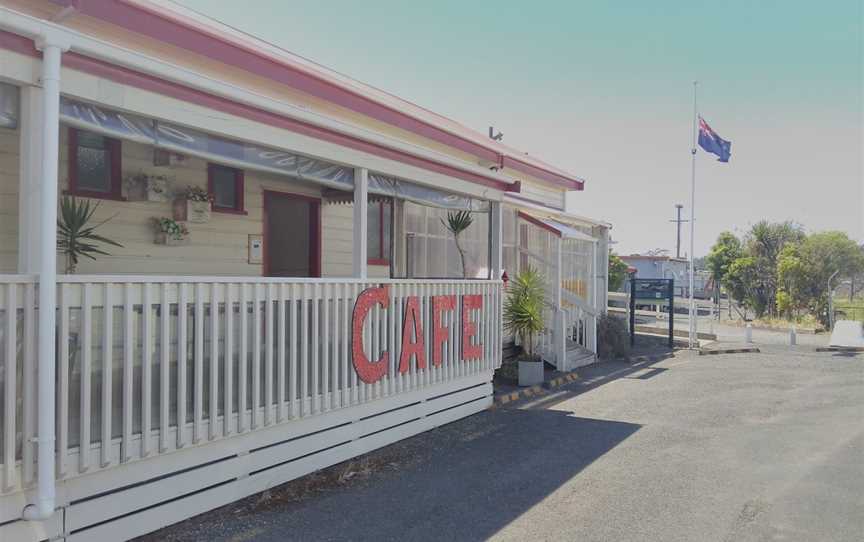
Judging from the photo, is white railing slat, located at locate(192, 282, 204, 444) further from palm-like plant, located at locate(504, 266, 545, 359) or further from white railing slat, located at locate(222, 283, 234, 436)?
palm-like plant, located at locate(504, 266, 545, 359)

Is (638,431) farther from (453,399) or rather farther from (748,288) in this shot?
(748,288)

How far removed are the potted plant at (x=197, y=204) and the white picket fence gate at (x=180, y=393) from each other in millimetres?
1948

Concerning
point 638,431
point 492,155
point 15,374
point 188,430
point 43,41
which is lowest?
point 638,431

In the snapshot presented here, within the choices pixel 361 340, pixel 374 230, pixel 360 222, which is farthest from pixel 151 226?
pixel 374 230

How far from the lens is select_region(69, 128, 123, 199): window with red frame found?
5.62m

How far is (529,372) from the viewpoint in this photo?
994 centimetres

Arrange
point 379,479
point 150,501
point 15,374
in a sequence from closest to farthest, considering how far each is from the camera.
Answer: point 15,374, point 150,501, point 379,479

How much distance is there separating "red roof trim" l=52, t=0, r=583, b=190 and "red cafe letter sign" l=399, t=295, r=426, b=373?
9.31 ft

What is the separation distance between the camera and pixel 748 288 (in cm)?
2595

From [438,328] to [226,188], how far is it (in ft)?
9.70

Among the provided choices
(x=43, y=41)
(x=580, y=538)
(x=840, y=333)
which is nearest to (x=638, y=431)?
(x=580, y=538)

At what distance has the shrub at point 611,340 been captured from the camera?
1359cm

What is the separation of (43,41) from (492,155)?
27.4 ft

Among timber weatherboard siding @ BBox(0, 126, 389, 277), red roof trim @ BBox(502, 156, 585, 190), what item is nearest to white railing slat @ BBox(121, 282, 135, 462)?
timber weatherboard siding @ BBox(0, 126, 389, 277)
